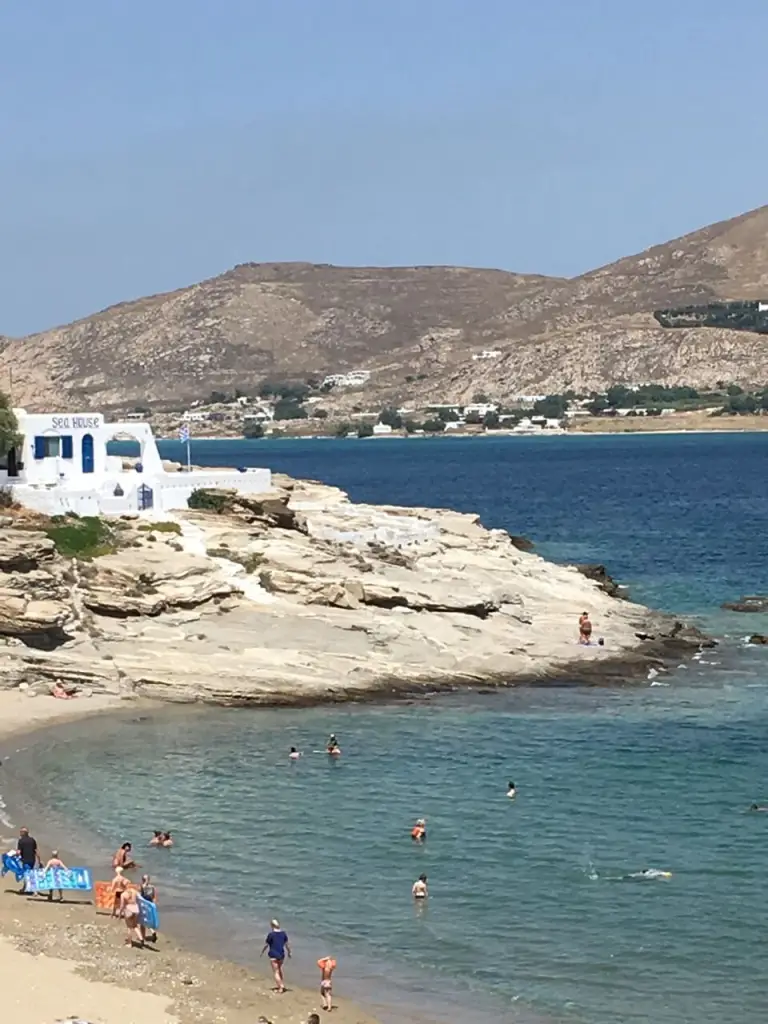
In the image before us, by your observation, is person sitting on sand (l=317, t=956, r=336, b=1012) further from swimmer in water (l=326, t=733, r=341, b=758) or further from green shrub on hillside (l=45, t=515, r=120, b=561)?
green shrub on hillside (l=45, t=515, r=120, b=561)

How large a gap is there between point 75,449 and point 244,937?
3369 cm

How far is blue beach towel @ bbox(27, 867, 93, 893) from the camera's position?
30.2 m

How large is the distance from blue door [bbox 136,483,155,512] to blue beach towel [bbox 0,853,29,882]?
27.6 m

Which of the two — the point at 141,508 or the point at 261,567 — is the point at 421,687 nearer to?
the point at 261,567

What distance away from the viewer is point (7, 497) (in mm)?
55844

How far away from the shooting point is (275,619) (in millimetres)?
49688

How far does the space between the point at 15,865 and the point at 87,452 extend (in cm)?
3031

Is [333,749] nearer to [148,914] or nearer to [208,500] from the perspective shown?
[148,914]

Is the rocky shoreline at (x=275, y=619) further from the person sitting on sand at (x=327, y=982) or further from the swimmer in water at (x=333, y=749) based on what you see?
the person sitting on sand at (x=327, y=982)

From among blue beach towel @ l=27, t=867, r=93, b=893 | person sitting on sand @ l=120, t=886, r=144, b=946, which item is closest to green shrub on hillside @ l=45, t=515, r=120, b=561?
blue beach towel @ l=27, t=867, r=93, b=893

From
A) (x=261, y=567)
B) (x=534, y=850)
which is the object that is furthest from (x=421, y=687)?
(x=534, y=850)

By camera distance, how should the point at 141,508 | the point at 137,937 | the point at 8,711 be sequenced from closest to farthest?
the point at 137,937 → the point at 8,711 → the point at 141,508

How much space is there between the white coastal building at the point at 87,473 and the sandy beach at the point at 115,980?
2843 cm

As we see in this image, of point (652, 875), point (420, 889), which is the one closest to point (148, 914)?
point (420, 889)
